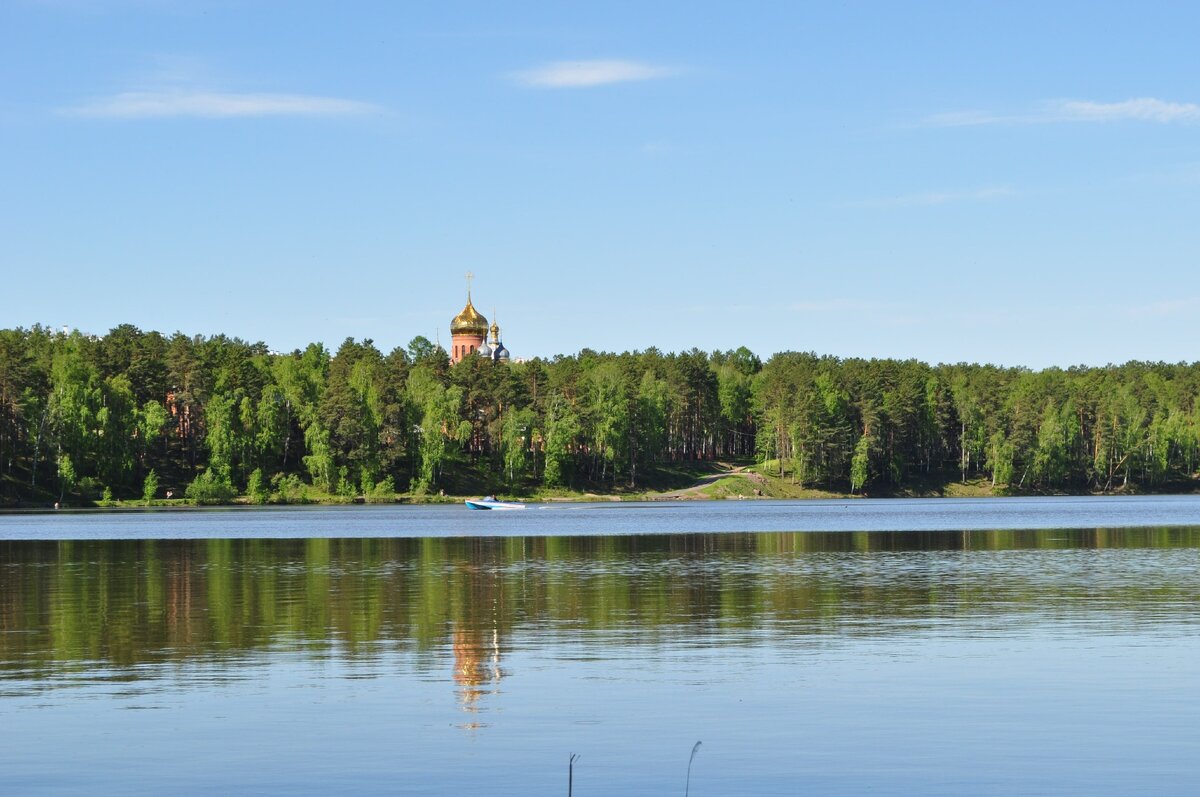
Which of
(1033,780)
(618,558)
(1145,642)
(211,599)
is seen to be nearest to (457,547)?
(618,558)

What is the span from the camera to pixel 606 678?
28.1m

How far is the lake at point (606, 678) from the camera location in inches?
799

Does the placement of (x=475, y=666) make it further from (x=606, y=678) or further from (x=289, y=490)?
(x=289, y=490)

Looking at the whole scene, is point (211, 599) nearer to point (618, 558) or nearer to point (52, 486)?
point (618, 558)

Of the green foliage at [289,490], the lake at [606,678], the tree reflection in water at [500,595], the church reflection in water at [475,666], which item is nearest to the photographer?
the lake at [606,678]

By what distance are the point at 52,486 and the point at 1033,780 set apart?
149837 millimetres

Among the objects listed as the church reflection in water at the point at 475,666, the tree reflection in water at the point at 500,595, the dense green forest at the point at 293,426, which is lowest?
the tree reflection in water at the point at 500,595

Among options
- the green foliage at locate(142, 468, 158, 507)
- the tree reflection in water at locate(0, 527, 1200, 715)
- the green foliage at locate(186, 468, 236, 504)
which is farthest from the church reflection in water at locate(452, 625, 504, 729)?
the green foliage at locate(186, 468, 236, 504)

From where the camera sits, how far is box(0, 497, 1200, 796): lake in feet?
66.6

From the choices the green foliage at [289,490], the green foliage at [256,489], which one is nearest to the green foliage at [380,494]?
the green foliage at [289,490]

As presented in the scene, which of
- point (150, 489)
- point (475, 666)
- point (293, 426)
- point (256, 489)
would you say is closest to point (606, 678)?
point (475, 666)

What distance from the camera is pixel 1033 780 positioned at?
1952cm

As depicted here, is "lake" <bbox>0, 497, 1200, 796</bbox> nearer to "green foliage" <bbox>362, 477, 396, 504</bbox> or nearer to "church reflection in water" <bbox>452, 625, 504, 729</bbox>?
"church reflection in water" <bbox>452, 625, 504, 729</bbox>

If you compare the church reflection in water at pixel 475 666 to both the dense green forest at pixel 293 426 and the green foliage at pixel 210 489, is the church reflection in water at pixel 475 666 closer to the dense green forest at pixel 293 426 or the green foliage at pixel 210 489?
the dense green forest at pixel 293 426
